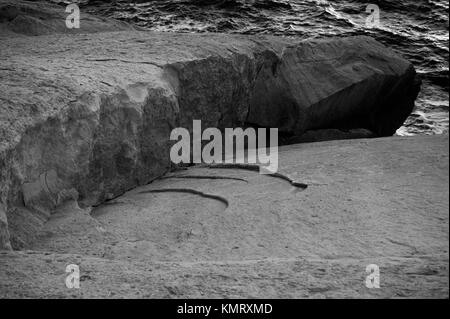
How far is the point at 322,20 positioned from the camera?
313 inches

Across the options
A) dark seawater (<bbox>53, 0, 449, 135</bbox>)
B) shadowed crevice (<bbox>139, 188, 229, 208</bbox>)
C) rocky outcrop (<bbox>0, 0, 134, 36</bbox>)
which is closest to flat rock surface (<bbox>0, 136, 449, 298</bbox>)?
shadowed crevice (<bbox>139, 188, 229, 208</bbox>)

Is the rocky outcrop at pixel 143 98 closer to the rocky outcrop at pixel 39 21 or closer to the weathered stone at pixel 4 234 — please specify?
the weathered stone at pixel 4 234

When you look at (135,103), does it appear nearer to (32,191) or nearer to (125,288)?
(32,191)

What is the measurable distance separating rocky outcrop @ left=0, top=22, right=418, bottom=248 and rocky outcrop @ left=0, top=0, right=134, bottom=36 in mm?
760

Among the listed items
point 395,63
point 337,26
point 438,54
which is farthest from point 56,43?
point 438,54

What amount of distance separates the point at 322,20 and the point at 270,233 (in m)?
5.59

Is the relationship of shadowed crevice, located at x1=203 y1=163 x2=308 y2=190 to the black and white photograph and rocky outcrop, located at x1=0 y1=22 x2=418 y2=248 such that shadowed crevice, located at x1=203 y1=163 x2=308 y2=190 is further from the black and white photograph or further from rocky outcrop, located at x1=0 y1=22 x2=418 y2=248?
rocky outcrop, located at x1=0 y1=22 x2=418 y2=248

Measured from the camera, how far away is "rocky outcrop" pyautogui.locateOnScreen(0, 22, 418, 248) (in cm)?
316

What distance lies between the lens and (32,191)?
3141mm

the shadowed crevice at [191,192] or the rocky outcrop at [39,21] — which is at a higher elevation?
the rocky outcrop at [39,21]

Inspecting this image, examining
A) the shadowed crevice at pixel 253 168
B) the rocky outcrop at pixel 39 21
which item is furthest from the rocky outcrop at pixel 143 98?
the rocky outcrop at pixel 39 21

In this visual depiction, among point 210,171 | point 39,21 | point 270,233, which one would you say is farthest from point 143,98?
point 39,21

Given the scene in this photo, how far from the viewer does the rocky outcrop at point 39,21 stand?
227 inches

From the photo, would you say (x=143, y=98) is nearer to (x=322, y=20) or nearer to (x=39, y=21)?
(x=39, y=21)
